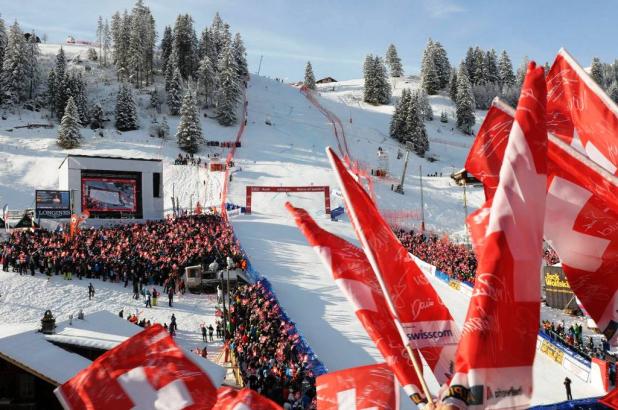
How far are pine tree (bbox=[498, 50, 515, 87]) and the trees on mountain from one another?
96.4 feet

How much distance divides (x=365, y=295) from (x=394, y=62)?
12289 cm

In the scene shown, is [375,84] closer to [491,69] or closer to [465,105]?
[465,105]

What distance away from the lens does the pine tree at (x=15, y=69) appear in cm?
7006

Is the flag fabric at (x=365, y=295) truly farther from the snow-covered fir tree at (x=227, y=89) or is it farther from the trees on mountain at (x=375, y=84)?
the trees on mountain at (x=375, y=84)

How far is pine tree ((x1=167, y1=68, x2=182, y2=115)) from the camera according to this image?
73.8 meters

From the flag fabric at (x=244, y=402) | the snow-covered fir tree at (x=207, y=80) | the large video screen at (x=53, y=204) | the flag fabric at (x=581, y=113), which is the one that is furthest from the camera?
the snow-covered fir tree at (x=207, y=80)

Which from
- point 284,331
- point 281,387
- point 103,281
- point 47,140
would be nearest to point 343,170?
point 281,387

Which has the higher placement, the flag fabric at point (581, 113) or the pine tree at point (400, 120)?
the pine tree at point (400, 120)

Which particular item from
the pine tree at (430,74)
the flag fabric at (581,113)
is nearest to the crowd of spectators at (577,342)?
the flag fabric at (581,113)

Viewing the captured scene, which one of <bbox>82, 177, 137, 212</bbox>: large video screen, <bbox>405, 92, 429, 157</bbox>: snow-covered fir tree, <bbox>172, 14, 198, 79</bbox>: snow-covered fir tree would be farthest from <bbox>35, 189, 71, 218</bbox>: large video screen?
<bbox>172, 14, 198, 79</bbox>: snow-covered fir tree

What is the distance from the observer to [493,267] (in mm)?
3988

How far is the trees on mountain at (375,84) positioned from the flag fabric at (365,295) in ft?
309

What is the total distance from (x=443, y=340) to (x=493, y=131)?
7.14 feet

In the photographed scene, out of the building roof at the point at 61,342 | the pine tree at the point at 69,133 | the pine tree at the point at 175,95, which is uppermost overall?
the pine tree at the point at 175,95
